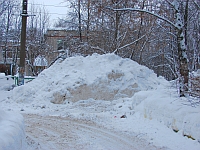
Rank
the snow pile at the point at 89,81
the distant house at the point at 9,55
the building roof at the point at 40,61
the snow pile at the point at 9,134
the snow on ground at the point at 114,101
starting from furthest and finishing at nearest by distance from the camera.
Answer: the distant house at the point at 9,55, the building roof at the point at 40,61, the snow pile at the point at 89,81, the snow on ground at the point at 114,101, the snow pile at the point at 9,134

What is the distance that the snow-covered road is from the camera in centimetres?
636

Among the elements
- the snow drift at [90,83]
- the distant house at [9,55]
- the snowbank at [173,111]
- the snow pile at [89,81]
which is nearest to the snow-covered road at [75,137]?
the snowbank at [173,111]

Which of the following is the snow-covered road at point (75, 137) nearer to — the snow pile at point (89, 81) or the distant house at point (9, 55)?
the snow pile at point (89, 81)

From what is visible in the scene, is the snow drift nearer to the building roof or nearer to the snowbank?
the snowbank

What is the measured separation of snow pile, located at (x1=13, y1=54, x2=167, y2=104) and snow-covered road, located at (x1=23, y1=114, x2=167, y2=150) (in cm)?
397

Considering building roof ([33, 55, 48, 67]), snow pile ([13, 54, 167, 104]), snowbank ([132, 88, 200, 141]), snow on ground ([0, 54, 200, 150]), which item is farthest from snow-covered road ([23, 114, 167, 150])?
building roof ([33, 55, 48, 67])

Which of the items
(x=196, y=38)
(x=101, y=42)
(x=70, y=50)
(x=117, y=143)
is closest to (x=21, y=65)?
(x=70, y=50)

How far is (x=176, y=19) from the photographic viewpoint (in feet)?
30.6

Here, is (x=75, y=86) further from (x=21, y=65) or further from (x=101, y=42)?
(x=101, y=42)

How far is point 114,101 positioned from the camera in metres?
13.3

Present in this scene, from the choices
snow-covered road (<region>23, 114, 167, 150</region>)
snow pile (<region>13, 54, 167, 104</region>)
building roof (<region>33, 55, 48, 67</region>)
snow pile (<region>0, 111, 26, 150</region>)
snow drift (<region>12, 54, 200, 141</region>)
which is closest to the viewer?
snow pile (<region>0, 111, 26, 150</region>)

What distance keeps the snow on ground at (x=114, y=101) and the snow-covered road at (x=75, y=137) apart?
16.1 inches

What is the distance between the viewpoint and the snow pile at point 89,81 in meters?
13.5

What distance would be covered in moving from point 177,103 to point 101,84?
6.59 m
